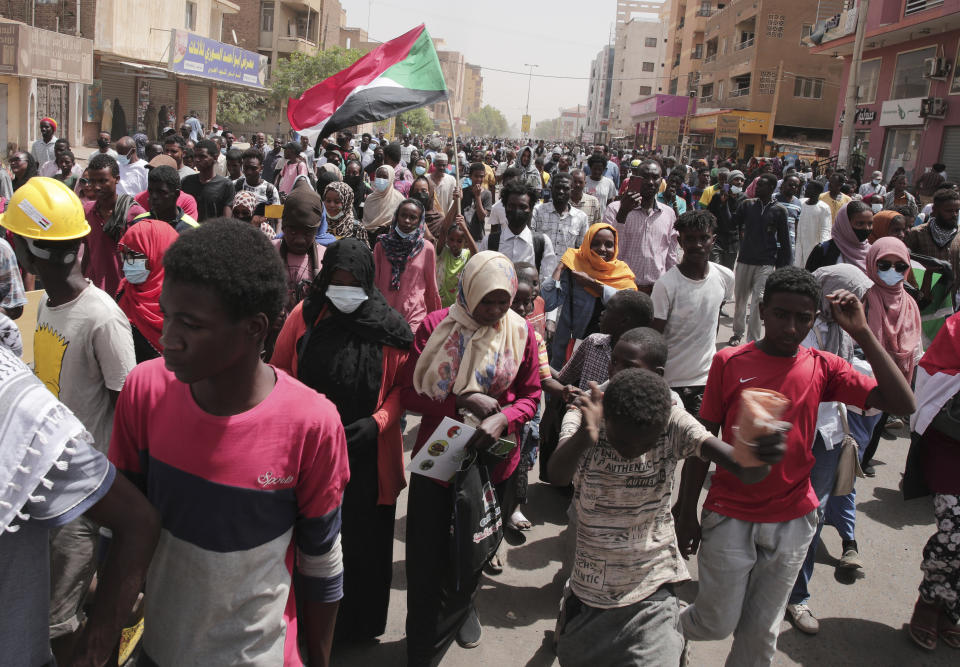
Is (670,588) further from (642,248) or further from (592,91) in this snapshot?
(592,91)

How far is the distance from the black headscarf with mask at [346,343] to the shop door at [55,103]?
22.6m

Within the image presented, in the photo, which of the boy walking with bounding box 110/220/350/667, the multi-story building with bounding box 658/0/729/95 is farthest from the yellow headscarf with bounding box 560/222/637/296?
the multi-story building with bounding box 658/0/729/95

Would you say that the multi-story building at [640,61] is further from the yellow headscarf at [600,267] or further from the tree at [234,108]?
the yellow headscarf at [600,267]

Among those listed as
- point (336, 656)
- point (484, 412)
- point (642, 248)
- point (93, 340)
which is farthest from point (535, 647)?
point (642, 248)

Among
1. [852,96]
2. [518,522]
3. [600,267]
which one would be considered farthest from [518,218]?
[852,96]

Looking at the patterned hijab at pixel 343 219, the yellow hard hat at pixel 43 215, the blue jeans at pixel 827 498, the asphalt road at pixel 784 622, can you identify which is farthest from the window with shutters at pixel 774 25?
the yellow hard hat at pixel 43 215

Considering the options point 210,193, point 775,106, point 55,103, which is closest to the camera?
point 210,193

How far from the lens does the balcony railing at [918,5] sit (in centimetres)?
2127

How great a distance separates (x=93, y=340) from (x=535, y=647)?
236 centimetres

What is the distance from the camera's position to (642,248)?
22.4ft

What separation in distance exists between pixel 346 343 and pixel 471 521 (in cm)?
88

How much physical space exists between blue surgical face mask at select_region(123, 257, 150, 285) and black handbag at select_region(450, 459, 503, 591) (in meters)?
2.06

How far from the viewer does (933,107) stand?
21.8m

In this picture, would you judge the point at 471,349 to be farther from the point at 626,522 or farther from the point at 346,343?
the point at 626,522
